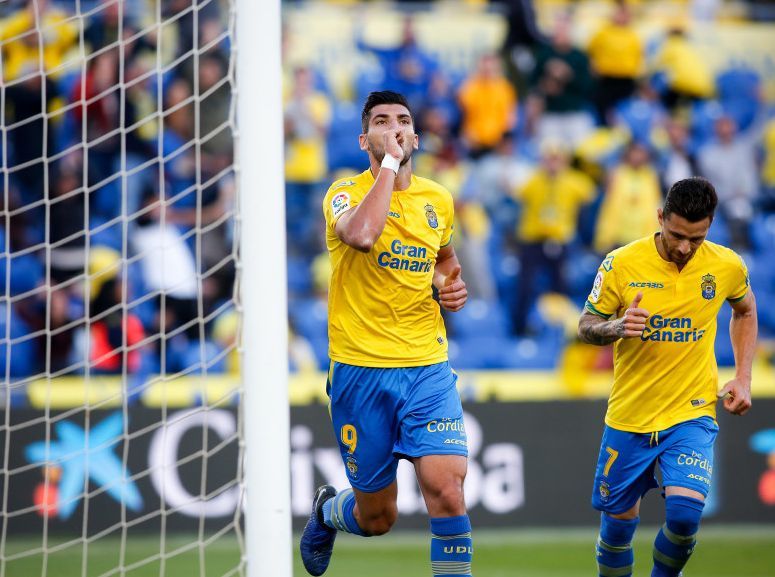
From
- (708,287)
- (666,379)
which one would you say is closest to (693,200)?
(708,287)

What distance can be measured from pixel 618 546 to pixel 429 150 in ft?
23.2

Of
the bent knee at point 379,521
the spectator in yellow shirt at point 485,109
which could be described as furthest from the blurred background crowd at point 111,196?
the bent knee at point 379,521

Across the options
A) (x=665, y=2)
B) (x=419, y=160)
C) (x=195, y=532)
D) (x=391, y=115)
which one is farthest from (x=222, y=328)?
(x=665, y=2)

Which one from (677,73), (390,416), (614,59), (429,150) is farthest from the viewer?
(677,73)

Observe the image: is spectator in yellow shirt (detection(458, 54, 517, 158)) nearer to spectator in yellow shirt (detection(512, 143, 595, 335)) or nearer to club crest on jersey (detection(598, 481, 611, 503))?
spectator in yellow shirt (detection(512, 143, 595, 335))

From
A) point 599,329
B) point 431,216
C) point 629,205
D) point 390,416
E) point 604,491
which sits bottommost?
point 604,491

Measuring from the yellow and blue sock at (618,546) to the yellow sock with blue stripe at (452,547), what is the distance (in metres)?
1.00

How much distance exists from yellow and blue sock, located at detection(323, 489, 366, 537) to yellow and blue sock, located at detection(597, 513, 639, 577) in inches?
46.1

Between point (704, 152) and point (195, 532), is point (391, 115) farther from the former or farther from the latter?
point (704, 152)

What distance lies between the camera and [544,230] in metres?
11.7

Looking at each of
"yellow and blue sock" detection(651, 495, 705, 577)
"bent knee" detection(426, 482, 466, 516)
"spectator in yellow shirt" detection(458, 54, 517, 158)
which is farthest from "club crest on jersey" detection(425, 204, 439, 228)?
"spectator in yellow shirt" detection(458, 54, 517, 158)

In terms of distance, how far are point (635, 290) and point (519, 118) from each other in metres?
7.65

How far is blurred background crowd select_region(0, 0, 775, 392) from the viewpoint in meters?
10.3

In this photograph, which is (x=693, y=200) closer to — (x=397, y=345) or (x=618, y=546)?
(x=397, y=345)
